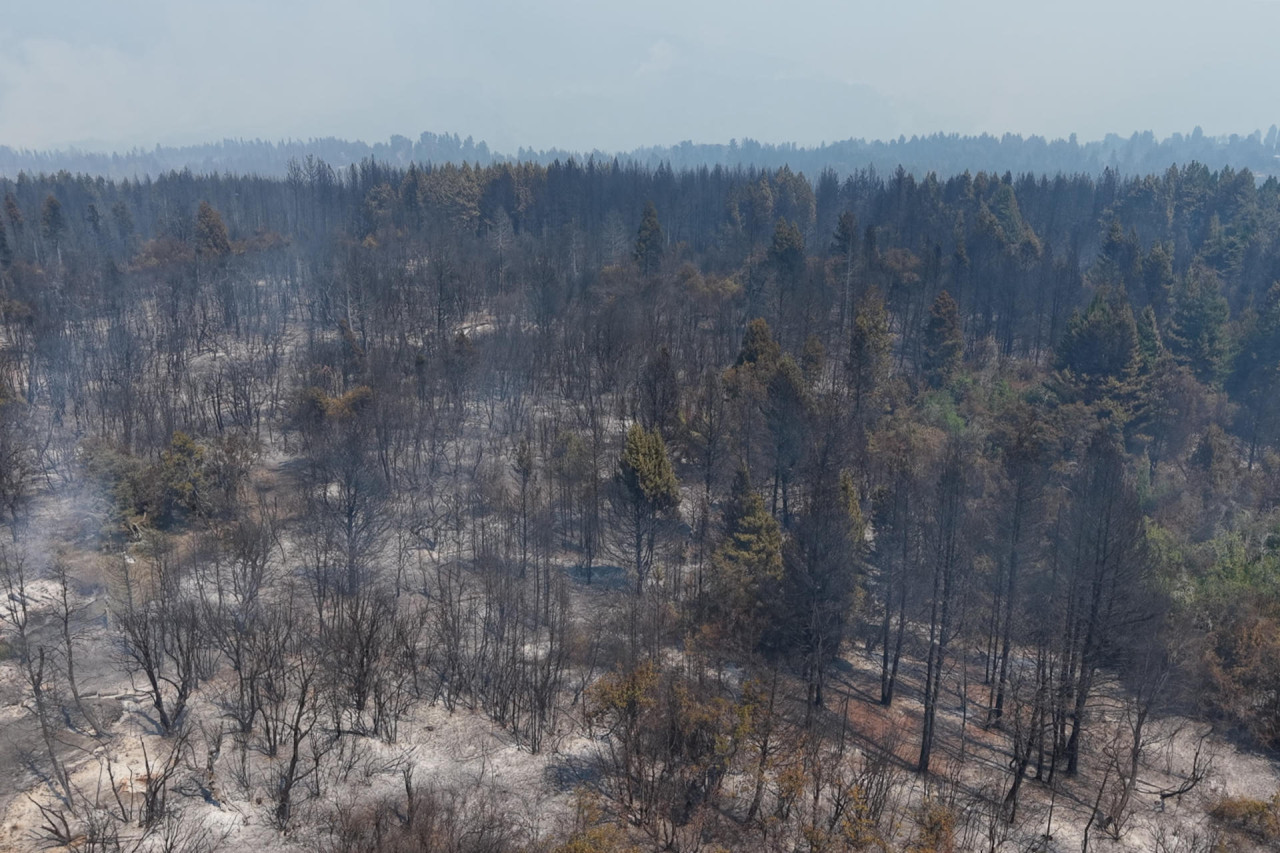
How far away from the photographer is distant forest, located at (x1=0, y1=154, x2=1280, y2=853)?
1802 cm

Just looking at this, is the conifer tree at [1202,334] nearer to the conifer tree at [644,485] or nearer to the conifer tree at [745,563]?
the conifer tree at [745,563]

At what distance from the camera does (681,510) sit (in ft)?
109

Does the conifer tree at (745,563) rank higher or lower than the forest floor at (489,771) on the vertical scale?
higher

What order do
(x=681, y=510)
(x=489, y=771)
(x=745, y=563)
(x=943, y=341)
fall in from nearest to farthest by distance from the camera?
(x=489, y=771) < (x=745, y=563) < (x=681, y=510) < (x=943, y=341)

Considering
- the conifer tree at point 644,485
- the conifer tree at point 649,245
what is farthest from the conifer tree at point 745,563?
the conifer tree at point 649,245

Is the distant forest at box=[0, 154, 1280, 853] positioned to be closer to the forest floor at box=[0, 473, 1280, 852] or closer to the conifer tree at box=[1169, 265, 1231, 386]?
the conifer tree at box=[1169, 265, 1231, 386]

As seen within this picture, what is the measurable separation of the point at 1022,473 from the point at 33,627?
26.4 m

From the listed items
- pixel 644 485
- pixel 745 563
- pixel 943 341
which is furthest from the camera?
pixel 943 341

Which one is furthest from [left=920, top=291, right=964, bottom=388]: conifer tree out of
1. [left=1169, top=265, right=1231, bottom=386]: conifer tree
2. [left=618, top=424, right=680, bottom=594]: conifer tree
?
[left=618, top=424, right=680, bottom=594]: conifer tree

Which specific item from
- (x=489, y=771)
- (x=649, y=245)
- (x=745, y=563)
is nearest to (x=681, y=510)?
(x=745, y=563)

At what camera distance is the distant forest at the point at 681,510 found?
709 inches

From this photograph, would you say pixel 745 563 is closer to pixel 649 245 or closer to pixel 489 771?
→ pixel 489 771

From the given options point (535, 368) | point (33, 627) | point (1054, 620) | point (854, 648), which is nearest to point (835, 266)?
point (535, 368)

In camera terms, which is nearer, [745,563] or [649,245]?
[745,563]
